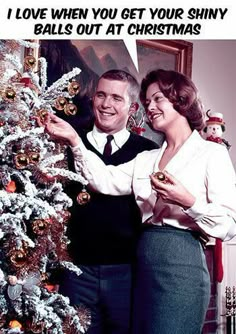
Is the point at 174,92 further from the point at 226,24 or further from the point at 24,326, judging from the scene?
the point at 24,326

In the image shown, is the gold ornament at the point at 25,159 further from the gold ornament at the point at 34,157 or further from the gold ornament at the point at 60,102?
the gold ornament at the point at 60,102

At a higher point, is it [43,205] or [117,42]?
[117,42]

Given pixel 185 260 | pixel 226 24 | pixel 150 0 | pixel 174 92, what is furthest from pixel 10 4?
pixel 185 260

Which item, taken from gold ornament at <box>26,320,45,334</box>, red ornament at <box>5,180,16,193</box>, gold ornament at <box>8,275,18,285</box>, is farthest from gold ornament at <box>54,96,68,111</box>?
gold ornament at <box>26,320,45,334</box>

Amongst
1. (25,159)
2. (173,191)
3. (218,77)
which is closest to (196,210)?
(173,191)

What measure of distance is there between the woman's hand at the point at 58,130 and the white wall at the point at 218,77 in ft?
4.80

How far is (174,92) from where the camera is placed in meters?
1.69

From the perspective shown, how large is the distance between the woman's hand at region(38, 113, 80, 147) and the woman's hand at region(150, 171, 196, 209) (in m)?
0.29

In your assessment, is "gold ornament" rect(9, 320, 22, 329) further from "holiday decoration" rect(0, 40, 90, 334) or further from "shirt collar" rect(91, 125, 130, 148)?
"shirt collar" rect(91, 125, 130, 148)

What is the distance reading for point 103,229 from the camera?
71.1 inches

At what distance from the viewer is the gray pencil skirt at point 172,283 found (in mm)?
1555

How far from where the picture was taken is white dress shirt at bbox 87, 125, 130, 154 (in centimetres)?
194

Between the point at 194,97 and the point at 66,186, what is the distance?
51 cm

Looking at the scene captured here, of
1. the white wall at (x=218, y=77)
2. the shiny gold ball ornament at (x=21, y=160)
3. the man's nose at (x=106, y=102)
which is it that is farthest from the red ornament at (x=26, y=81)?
the white wall at (x=218, y=77)
